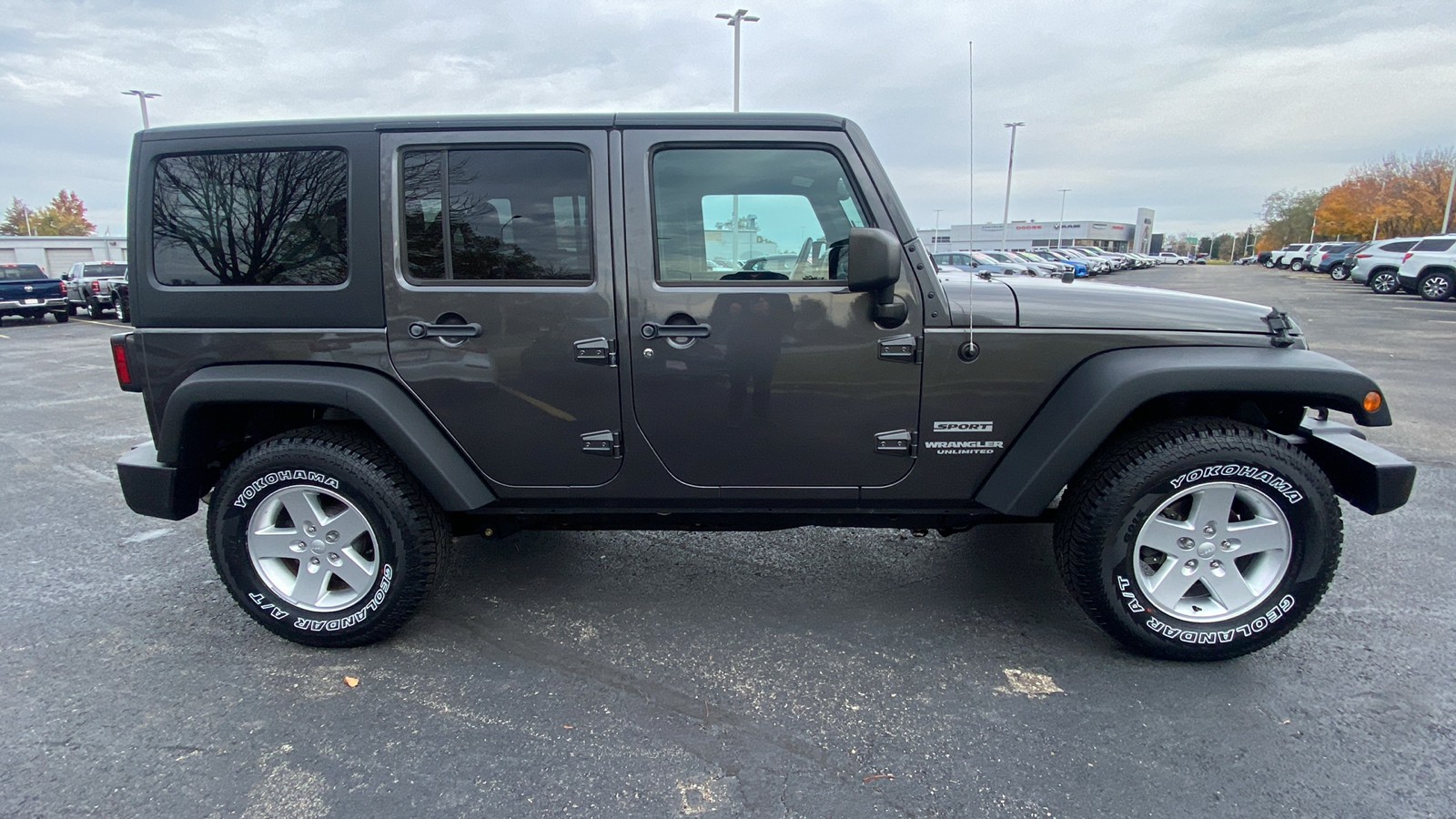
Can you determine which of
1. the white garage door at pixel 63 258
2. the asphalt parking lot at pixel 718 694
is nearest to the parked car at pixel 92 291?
the asphalt parking lot at pixel 718 694

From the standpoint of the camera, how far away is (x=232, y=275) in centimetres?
279

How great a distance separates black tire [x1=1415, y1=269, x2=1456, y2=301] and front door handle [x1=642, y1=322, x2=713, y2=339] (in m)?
26.2

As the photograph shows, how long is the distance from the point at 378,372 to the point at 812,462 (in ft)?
5.30

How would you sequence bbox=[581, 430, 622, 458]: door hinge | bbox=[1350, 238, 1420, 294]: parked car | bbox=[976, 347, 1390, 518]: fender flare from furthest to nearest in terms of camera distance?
bbox=[1350, 238, 1420, 294]: parked car, bbox=[581, 430, 622, 458]: door hinge, bbox=[976, 347, 1390, 518]: fender flare

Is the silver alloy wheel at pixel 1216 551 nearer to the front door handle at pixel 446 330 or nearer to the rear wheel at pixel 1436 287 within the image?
the front door handle at pixel 446 330

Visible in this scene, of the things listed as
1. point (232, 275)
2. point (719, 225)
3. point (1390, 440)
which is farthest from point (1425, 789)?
point (1390, 440)

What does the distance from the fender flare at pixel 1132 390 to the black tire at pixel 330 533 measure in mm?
2159

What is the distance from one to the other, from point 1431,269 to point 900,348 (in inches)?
1022

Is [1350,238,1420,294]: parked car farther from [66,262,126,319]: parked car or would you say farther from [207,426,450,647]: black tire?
[66,262,126,319]: parked car

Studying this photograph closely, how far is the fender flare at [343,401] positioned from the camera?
2697mm

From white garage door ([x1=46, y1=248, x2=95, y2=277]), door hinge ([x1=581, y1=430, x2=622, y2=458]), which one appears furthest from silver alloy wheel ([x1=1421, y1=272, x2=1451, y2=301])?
white garage door ([x1=46, y1=248, x2=95, y2=277])

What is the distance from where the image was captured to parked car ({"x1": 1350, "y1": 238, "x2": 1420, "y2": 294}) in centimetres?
2317

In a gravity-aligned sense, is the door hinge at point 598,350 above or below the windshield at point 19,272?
below

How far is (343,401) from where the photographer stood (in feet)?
8.86
